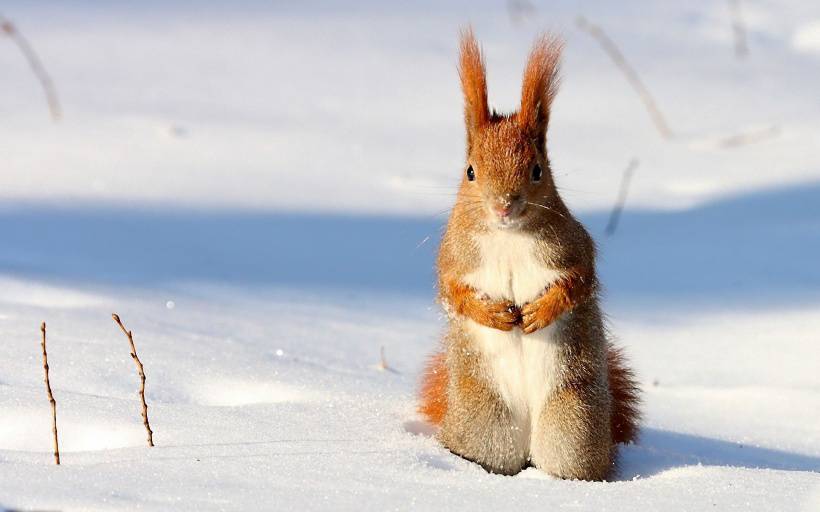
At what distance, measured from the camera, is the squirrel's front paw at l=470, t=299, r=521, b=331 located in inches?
123

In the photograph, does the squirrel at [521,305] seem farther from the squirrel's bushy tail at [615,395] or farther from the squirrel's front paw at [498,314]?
the squirrel's bushy tail at [615,395]

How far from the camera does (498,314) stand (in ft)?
10.3

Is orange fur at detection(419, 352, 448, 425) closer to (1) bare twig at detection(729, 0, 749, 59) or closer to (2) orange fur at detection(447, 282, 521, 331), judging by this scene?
(2) orange fur at detection(447, 282, 521, 331)

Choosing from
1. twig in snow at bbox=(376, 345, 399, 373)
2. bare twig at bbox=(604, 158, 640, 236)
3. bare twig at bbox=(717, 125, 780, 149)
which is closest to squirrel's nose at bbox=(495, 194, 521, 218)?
twig in snow at bbox=(376, 345, 399, 373)

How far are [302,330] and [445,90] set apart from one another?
A: 4255mm

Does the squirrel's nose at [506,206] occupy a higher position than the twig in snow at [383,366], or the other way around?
the squirrel's nose at [506,206]

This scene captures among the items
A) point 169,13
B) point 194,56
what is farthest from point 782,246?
point 169,13

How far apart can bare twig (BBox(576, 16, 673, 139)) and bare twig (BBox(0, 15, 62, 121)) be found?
3572 mm

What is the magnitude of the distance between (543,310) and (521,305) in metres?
0.06

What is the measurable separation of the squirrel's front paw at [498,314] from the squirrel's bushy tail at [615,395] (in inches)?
18.8

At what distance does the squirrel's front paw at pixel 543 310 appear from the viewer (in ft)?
10.3

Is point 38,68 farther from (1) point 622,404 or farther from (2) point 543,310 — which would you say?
(2) point 543,310

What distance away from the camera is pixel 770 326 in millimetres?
5336

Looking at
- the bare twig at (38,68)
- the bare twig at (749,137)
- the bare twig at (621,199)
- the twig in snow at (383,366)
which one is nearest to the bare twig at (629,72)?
the bare twig at (749,137)
